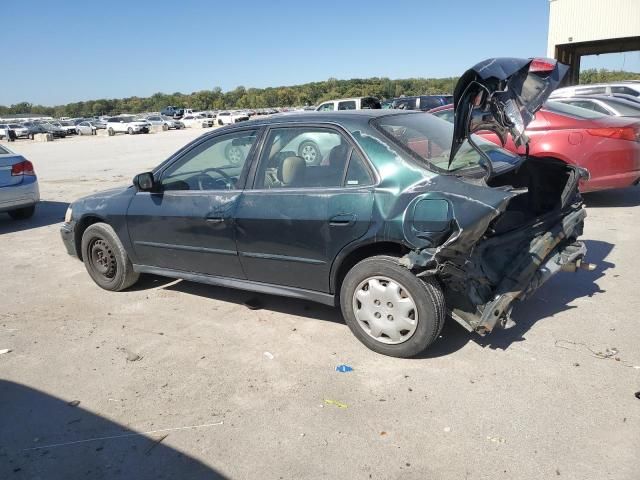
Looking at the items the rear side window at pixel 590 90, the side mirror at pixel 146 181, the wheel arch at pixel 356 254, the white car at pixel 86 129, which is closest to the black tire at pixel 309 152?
the wheel arch at pixel 356 254

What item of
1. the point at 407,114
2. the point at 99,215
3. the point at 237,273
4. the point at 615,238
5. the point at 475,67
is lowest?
the point at 615,238

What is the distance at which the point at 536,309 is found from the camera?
4305 millimetres

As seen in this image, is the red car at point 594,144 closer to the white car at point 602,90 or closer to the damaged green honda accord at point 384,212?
the damaged green honda accord at point 384,212

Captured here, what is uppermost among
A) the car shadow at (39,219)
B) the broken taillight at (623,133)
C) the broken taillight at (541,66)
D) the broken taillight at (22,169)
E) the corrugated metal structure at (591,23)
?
the corrugated metal structure at (591,23)

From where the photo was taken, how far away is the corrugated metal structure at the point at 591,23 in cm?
2595

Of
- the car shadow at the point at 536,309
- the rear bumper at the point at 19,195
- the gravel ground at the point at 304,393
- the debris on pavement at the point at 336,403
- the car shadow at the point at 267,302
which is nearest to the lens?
the gravel ground at the point at 304,393

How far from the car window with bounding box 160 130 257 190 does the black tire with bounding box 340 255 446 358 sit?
134cm

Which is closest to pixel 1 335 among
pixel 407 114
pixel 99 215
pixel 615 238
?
pixel 99 215

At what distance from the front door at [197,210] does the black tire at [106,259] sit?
0.95 feet

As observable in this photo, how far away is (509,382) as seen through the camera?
10.7 feet

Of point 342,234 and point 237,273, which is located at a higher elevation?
point 342,234

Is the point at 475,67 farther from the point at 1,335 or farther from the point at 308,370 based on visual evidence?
the point at 1,335

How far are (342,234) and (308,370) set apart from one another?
95 cm

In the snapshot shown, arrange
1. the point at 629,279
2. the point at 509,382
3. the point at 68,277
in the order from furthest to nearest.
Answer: the point at 68,277 → the point at 629,279 → the point at 509,382
